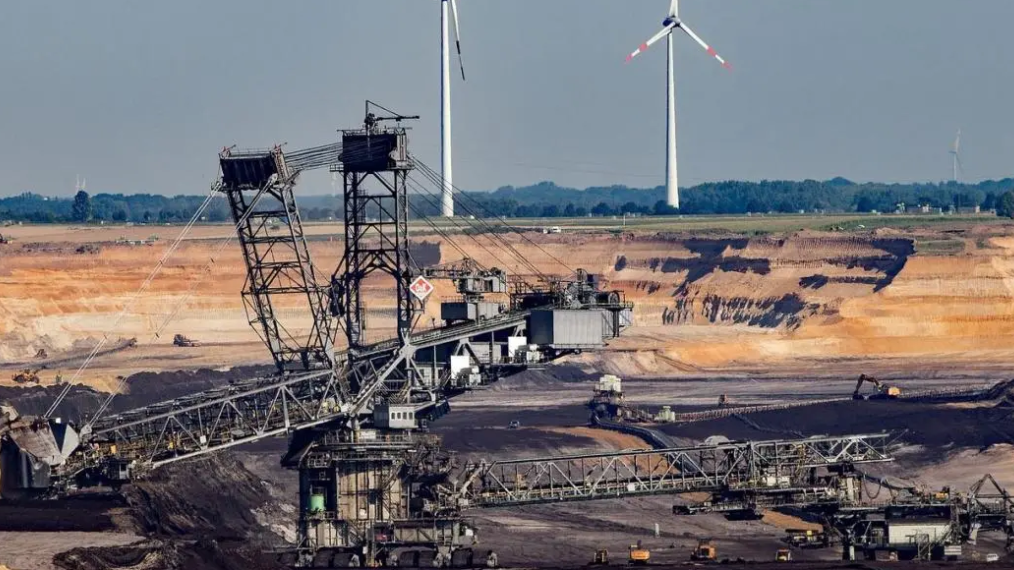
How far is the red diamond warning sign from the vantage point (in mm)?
103613

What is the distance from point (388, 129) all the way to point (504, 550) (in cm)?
2042

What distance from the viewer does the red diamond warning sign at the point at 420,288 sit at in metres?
104

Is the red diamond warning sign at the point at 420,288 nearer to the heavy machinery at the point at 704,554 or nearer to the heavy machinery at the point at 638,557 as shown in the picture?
the heavy machinery at the point at 638,557

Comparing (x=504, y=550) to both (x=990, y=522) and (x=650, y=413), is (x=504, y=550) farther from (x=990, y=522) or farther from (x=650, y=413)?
(x=650, y=413)

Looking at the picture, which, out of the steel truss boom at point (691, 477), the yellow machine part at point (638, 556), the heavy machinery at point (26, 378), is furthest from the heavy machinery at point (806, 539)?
the heavy machinery at point (26, 378)

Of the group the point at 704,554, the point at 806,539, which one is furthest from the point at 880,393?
the point at 704,554

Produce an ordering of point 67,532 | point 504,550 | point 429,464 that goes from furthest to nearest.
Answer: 1. point 504,550
2. point 429,464
3. point 67,532

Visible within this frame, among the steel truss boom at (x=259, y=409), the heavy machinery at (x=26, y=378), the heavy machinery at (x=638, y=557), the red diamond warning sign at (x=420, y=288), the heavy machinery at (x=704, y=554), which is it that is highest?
the red diamond warning sign at (x=420, y=288)

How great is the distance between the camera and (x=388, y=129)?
104 m

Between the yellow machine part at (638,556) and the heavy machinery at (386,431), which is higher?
Result: the heavy machinery at (386,431)

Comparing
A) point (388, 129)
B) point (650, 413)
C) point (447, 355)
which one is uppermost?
point (388, 129)

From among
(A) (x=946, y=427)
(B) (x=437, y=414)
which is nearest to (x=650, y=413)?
(A) (x=946, y=427)

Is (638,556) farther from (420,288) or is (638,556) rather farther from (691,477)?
(420,288)

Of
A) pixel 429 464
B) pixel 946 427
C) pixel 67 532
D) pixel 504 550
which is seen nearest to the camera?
pixel 67 532
